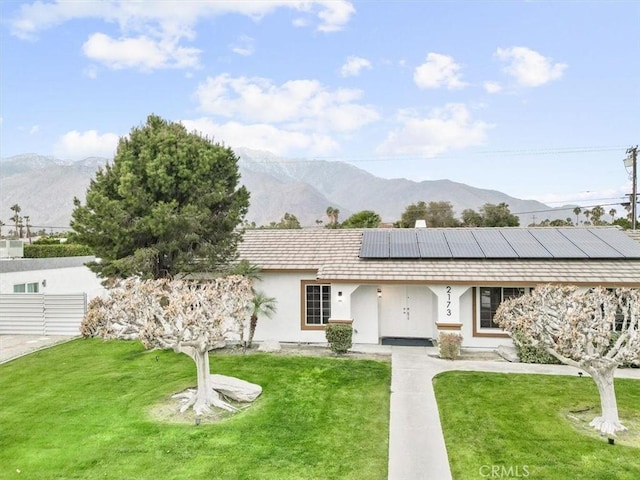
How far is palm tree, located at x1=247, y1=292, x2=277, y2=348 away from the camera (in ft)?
48.8

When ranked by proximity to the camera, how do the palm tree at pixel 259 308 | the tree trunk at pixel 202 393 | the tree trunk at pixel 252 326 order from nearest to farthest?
the tree trunk at pixel 202 393, the palm tree at pixel 259 308, the tree trunk at pixel 252 326

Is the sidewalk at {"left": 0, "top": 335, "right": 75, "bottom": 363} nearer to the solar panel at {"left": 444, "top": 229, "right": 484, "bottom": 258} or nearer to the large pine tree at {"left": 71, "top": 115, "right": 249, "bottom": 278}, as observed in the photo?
the large pine tree at {"left": 71, "top": 115, "right": 249, "bottom": 278}

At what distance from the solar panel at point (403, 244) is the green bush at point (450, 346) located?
3.71 meters

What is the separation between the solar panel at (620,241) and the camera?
49.0 ft

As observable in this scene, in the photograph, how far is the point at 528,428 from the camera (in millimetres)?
8258

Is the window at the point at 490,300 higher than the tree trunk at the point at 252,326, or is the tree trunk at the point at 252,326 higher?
the window at the point at 490,300

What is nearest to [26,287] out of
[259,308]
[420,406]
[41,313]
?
[41,313]

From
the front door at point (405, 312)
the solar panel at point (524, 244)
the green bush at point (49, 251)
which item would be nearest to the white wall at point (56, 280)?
the green bush at point (49, 251)

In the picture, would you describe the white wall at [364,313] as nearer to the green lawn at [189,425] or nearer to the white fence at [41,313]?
the green lawn at [189,425]

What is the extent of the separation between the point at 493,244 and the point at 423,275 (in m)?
4.13

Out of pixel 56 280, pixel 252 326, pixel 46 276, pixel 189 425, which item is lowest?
pixel 189 425

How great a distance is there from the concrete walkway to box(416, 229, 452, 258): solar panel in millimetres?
3878

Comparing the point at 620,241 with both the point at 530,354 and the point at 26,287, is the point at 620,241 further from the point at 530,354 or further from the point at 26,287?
the point at 26,287

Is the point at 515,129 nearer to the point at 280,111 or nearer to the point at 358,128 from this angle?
the point at 358,128
